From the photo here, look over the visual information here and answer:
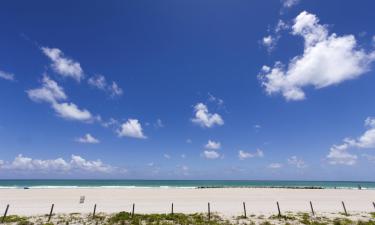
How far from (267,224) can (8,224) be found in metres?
22.5

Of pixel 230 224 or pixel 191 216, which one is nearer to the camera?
pixel 230 224

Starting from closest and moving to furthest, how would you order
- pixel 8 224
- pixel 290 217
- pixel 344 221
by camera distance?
pixel 8 224 < pixel 344 221 < pixel 290 217

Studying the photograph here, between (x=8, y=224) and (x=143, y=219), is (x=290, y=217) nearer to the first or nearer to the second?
(x=143, y=219)

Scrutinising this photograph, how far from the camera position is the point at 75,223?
23062mm

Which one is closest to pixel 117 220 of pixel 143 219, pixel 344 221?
pixel 143 219

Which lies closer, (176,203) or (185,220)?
(185,220)

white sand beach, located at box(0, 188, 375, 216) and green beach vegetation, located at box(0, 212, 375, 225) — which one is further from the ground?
white sand beach, located at box(0, 188, 375, 216)

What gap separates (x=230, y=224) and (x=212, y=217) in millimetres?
3279

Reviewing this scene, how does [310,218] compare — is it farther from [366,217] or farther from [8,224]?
[8,224]

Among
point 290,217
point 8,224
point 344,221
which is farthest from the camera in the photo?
point 290,217

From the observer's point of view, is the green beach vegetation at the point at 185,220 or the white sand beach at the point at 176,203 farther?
the white sand beach at the point at 176,203

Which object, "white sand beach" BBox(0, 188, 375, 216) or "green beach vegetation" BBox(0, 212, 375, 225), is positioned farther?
"white sand beach" BBox(0, 188, 375, 216)

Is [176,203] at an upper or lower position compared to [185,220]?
upper

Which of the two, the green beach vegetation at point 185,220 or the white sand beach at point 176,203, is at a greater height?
the white sand beach at point 176,203
